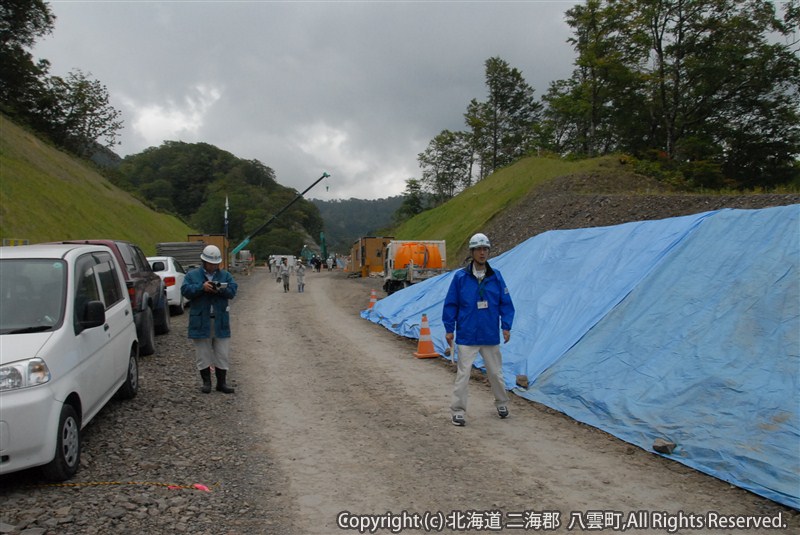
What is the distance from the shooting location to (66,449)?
467 centimetres

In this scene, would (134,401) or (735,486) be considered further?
(134,401)

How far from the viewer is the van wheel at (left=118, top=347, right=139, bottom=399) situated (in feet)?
23.3

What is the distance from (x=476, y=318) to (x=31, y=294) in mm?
4460

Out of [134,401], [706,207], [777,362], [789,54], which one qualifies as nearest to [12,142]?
[134,401]

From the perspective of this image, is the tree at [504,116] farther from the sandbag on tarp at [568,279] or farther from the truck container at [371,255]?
the sandbag on tarp at [568,279]

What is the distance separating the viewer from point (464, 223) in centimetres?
4056

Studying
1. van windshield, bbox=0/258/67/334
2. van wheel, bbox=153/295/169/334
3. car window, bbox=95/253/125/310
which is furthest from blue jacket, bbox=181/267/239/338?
van wheel, bbox=153/295/169/334

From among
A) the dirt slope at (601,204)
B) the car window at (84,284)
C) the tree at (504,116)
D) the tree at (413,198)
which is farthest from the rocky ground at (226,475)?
the tree at (413,198)

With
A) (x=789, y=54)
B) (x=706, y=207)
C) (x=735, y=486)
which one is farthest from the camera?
(x=789, y=54)

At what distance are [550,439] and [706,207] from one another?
45.9 ft

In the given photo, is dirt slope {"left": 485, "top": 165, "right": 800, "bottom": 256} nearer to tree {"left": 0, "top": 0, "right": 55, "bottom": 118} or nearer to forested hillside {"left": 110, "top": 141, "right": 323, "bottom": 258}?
tree {"left": 0, "top": 0, "right": 55, "bottom": 118}

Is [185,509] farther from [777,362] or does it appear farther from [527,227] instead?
[527,227]

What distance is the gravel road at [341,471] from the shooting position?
4117 millimetres

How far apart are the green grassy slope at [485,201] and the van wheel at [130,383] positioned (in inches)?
1127
